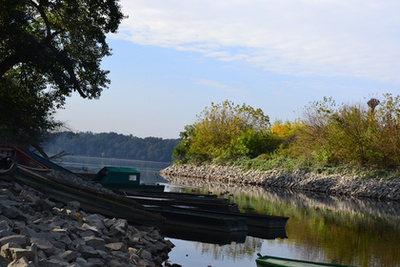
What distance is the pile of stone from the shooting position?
5578 millimetres

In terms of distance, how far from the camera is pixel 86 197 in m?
10.2

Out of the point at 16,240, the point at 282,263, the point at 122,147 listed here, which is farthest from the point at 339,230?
the point at 122,147

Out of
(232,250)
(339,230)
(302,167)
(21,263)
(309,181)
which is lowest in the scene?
(232,250)

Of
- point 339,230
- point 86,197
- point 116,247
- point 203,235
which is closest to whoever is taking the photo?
point 116,247

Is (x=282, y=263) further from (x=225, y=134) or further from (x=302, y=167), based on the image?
(x=225, y=134)

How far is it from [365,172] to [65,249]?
23.6m

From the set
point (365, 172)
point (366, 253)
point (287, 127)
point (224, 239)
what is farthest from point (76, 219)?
point (287, 127)

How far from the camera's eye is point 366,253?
419 inches

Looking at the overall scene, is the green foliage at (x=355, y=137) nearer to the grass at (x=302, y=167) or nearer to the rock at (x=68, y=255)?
the grass at (x=302, y=167)

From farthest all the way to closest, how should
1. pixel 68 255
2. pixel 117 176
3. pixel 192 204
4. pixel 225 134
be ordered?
pixel 225 134 → pixel 117 176 → pixel 192 204 → pixel 68 255

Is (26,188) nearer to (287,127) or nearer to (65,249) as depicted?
(65,249)

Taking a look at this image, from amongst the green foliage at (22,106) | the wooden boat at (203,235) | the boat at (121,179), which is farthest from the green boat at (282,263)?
the boat at (121,179)

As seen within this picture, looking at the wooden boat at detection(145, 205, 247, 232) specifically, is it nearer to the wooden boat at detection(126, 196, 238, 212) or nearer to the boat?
the wooden boat at detection(126, 196, 238, 212)

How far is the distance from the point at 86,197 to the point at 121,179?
38.0ft
